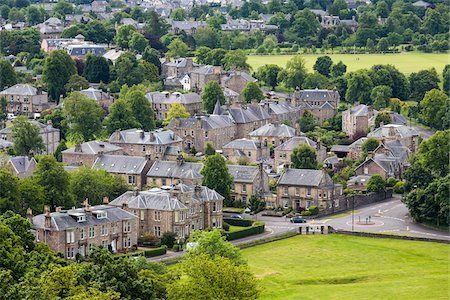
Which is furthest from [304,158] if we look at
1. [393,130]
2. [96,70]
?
[96,70]

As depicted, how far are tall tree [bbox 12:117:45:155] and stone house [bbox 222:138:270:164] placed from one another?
1516cm

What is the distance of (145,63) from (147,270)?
287ft

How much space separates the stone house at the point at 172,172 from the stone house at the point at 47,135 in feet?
53.3

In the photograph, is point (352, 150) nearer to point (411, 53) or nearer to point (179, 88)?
point (179, 88)

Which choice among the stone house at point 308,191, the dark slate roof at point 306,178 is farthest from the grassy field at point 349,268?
the dark slate roof at point 306,178

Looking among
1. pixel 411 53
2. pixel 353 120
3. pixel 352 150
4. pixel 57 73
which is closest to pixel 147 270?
pixel 352 150

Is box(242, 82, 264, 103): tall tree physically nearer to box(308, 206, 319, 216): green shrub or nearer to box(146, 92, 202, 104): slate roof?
box(146, 92, 202, 104): slate roof

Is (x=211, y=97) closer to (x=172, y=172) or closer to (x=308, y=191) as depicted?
(x=172, y=172)

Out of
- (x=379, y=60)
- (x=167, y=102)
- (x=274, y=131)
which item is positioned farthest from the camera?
(x=379, y=60)

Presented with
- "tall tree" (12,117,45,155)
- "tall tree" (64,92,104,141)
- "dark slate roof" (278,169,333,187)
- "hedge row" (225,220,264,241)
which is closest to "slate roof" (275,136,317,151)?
"dark slate roof" (278,169,333,187)

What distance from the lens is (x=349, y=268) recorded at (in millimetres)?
78750

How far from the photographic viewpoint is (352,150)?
377ft

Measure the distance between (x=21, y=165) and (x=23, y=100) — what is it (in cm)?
3498

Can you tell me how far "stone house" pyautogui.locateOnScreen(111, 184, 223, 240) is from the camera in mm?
84812
